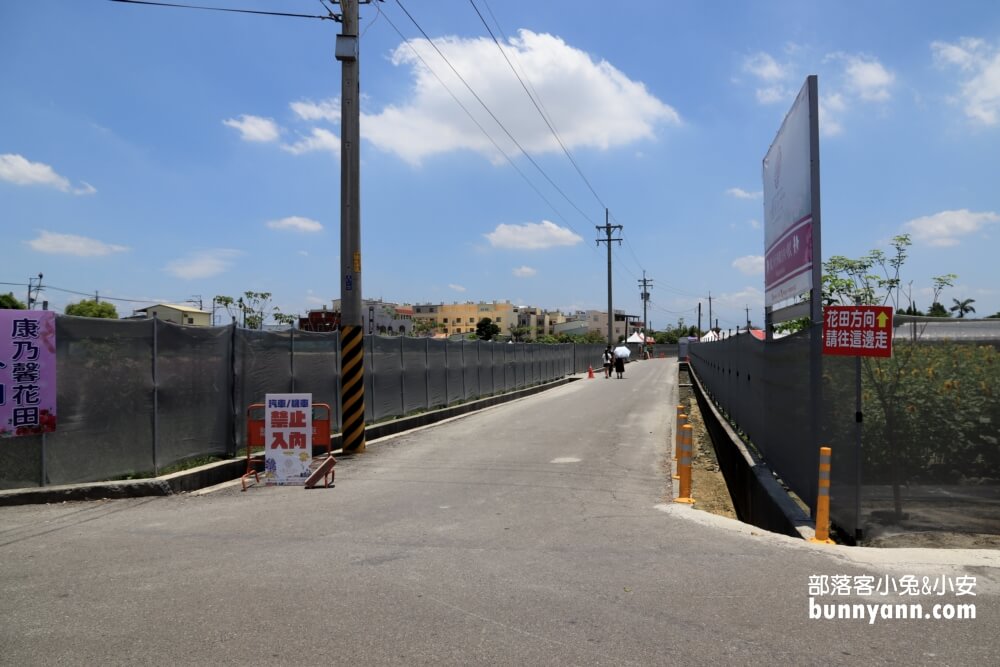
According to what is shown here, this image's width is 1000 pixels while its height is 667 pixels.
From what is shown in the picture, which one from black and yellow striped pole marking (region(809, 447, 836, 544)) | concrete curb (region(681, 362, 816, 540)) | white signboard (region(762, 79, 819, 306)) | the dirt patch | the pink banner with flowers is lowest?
the dirt patch

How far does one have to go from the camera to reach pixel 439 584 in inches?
208

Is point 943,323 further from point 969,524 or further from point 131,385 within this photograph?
point 131,385

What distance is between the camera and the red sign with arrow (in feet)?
20.3

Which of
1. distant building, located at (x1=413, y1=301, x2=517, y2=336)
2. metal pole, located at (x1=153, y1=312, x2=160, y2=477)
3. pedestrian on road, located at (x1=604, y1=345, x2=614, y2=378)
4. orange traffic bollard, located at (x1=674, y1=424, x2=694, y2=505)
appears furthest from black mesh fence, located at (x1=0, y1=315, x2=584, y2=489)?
distant building, located at (x1=413, y1=301, x2=517, y2=336)

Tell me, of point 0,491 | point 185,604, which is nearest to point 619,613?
point 185,604

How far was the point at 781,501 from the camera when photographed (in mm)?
7992

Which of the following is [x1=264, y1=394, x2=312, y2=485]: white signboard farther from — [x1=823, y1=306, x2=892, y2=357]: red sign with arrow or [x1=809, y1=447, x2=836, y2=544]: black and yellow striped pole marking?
[x1=823, y1=306, x2=892, y2=357]: red sign with arrow

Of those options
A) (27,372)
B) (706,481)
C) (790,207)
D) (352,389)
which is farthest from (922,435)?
(27,372)

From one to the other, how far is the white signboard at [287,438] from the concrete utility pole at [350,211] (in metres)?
3.11

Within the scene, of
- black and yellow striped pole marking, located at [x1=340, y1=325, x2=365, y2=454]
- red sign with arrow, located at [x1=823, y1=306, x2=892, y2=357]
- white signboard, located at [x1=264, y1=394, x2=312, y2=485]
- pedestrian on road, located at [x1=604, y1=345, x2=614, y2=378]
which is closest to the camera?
red sign with arrow, located at [x1=823, y1=306, x2=892, y2=357]

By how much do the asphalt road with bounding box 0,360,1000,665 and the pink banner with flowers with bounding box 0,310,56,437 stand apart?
994 millimetres

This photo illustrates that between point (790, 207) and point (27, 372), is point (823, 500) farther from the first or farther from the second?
point (27, 372)

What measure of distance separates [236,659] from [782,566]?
4.19 metres

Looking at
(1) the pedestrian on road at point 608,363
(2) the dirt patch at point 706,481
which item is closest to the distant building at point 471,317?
(1) the pedestrian on road at point 608,363
